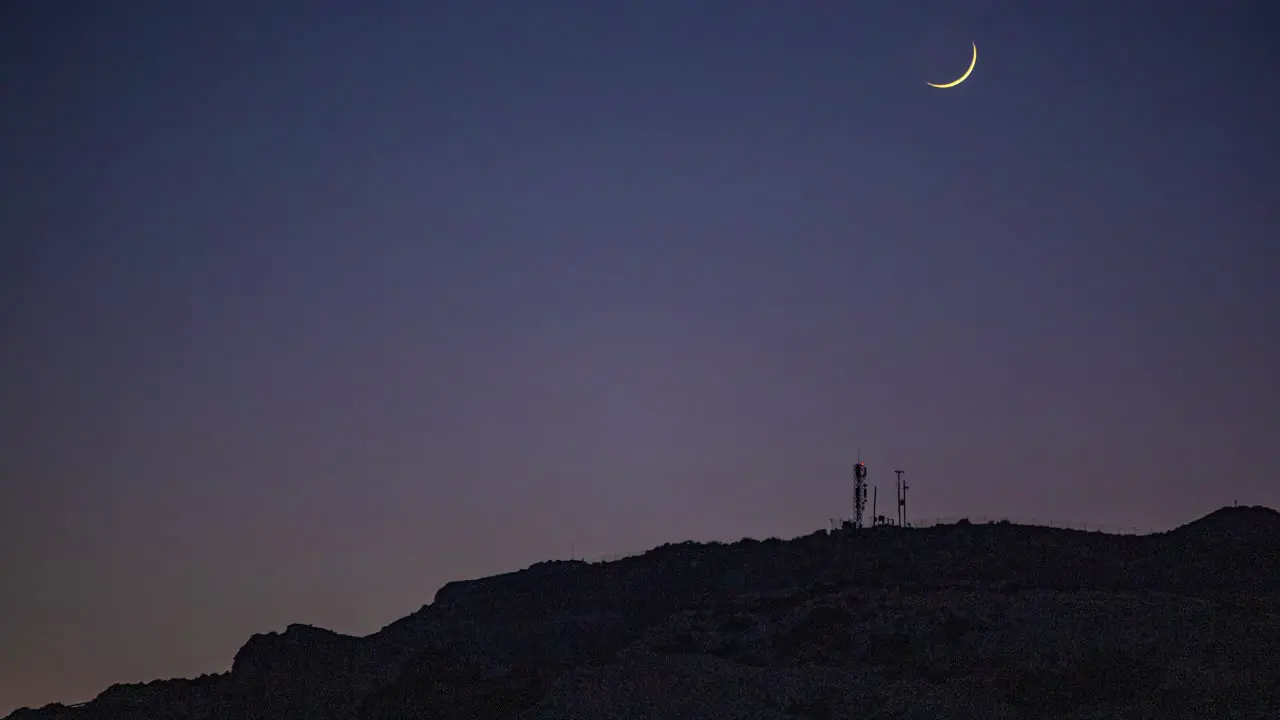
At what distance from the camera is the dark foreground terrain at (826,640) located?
5906cm

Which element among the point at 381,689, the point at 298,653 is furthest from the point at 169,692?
the point at 381,689

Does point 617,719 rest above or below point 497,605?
below

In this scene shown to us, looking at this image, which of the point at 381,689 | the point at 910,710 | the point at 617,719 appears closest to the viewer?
the point at 910,710

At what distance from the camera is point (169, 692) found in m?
78.2

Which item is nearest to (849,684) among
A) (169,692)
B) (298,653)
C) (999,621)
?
(999,621)

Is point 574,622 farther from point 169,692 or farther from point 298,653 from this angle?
point 169,692

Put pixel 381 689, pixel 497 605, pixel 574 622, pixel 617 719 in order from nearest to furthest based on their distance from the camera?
pixel 617 719 < pixel 381 689 < pixel 574 622 < pixel 497 605

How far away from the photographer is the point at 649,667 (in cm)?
6688

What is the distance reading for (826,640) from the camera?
229 feet

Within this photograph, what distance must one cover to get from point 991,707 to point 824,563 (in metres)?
33.3

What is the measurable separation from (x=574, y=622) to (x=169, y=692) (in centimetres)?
2622

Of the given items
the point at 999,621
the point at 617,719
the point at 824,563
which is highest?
the point at 824,563

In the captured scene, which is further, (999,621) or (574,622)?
(574,622)

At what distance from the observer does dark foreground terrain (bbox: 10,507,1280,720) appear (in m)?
59.1
